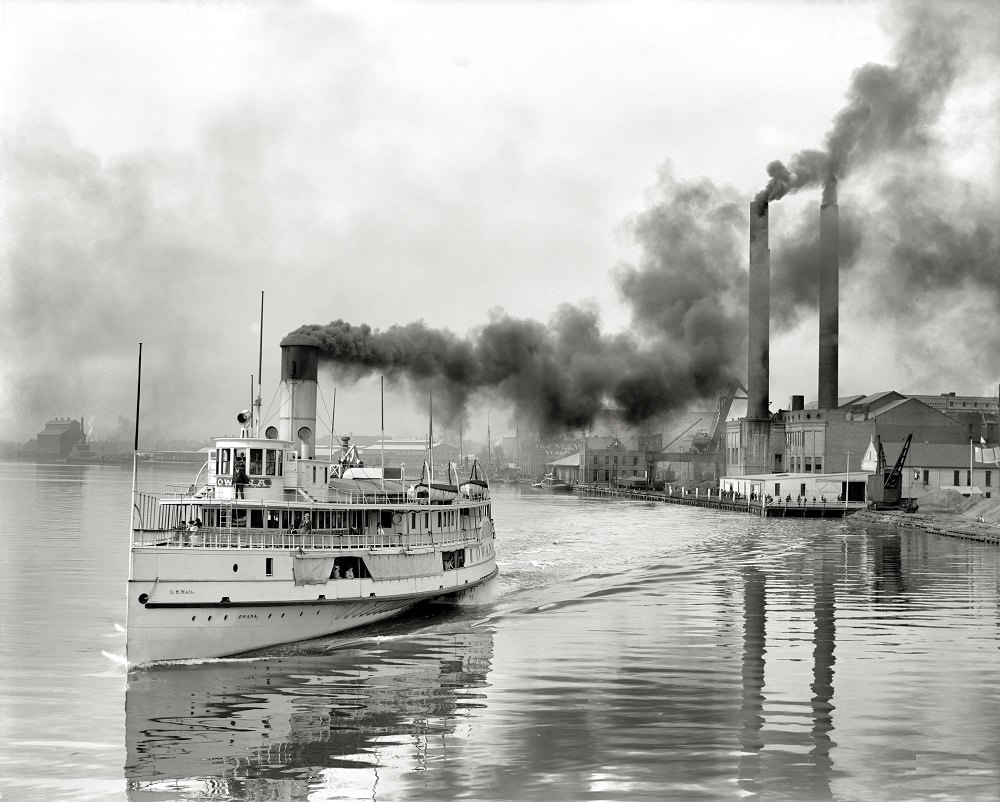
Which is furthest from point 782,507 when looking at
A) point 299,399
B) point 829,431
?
point 299,399

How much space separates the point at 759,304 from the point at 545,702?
11680 cm

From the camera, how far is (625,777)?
2031 cm

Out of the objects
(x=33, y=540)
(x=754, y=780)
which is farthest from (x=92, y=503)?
(x=754, y=780)

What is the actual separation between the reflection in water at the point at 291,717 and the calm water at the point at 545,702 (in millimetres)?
82

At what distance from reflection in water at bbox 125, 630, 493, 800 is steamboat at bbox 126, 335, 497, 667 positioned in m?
1.30

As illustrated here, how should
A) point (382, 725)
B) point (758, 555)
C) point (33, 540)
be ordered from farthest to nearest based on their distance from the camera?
1. point (33, 540)
2. point (758, 555)
3. point (382, 725)

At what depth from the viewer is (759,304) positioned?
450 feet

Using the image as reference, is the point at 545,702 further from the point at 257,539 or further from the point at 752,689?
the point at 257,539

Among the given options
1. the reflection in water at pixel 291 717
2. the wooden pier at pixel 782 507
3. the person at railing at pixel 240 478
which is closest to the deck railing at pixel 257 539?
the person at railing at pixel 240 478

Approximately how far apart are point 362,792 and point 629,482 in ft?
589

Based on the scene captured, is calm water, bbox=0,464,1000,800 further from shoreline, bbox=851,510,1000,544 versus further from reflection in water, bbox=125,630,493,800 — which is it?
shoreline, bbox=851,510,1000,544

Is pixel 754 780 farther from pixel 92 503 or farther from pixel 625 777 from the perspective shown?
pixel 92 503

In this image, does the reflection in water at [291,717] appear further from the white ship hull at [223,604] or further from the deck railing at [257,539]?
the deck railing at [257,539]

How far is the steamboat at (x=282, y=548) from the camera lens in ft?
102
